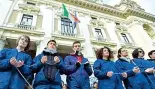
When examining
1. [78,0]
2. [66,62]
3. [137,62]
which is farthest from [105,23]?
[66,62]

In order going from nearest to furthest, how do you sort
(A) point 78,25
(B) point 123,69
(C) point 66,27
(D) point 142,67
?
(B) point 123,69 → (D) point 142,67 → (C) point 66,27 → (A) point 78,25

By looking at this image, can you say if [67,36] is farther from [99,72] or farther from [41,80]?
[41,80]

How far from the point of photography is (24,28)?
11250 mm

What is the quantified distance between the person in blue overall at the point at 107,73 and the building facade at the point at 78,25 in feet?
23.6

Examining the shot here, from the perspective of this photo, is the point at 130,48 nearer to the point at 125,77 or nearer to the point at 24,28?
the point at 24,28

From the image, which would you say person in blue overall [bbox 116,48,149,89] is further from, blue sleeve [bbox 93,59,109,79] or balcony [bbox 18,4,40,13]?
balcony [bbox 18,4,40,13]

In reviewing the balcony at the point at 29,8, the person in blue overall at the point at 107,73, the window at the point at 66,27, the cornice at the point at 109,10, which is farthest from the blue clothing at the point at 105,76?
the cornice at the point at 109,10

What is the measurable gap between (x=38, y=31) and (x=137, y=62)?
843 centimetres

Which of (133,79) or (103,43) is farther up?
(103,43)

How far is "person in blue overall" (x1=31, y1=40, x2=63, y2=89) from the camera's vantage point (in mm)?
2966

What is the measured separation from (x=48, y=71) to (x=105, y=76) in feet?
4.67

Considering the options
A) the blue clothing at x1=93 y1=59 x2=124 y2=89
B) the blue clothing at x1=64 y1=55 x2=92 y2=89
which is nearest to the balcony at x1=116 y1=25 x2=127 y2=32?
the blue clothing at x1=93 y1=59 x2=124 y2=89

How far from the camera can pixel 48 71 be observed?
307 centimetres

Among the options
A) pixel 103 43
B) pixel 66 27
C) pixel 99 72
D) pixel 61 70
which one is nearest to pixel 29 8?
pixel 66 27
